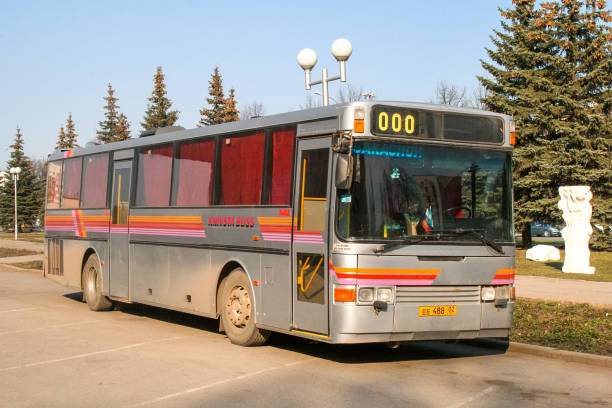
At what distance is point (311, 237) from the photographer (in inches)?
392

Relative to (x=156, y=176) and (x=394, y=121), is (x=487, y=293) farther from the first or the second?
(x=156, y=176)

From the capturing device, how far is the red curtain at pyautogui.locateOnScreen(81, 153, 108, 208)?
16250 millimetres

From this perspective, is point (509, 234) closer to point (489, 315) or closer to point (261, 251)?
point (489, 315)

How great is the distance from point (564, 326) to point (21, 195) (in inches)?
2846

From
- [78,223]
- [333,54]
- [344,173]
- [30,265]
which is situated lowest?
[30,265]

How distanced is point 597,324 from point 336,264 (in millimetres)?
5015

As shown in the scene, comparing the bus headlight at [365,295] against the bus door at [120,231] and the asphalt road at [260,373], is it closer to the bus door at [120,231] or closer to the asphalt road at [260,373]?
the asphalt road at [260,373]

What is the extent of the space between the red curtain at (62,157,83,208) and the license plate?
32.5 feet

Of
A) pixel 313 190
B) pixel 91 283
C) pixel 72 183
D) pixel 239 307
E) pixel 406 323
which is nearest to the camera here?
pixel 406 323

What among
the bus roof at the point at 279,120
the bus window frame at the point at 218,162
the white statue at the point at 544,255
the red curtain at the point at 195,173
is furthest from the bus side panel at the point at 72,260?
the white statue at the point at 544,255

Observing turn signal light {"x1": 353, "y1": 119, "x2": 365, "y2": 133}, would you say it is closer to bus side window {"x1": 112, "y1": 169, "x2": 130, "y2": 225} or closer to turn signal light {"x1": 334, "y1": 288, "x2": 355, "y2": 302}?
turn signal light {"x1": 334, "y1": 288, "x2": 355, "y2": 302}

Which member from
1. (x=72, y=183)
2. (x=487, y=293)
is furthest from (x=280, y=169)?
(x=72, y=183)

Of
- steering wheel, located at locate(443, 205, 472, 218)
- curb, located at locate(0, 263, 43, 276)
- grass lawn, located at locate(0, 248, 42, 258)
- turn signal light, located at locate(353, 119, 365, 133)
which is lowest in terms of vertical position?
curb, located at locate(0, 263, 43, 276)

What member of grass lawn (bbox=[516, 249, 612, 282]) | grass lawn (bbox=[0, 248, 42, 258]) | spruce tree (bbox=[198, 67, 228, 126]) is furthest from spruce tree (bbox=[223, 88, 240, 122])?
grass lawn (bbox=[516, 249, 612, 282])
